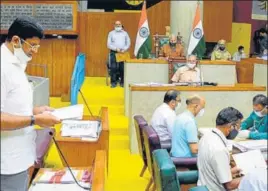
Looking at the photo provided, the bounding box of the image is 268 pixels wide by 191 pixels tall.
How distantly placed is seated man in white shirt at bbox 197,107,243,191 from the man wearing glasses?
4.16 ft

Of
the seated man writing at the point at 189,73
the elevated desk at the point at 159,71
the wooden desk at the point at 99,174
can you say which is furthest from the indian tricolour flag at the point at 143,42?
the wooden desk at the point at 99,174

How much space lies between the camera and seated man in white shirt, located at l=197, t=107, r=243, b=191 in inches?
127

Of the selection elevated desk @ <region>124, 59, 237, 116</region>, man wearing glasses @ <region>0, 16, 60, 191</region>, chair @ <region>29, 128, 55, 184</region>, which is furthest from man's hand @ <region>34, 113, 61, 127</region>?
elevated desk @ <region>124, 59, 237, 116</region>

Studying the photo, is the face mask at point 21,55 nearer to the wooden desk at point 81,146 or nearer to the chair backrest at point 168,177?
the chair backrest at point 168,177

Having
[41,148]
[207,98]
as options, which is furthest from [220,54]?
[41,148]

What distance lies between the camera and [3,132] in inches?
88.4

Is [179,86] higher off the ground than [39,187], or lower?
higher

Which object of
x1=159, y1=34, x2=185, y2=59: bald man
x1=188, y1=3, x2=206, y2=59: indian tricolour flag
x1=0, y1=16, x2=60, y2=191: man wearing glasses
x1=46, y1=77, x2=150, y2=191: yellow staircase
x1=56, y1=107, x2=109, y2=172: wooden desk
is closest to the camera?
x1=0, y1=16, x2=60, y2=191: man wearing glasses

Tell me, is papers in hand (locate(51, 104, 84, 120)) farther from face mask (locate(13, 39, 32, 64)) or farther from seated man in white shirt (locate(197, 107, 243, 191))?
seated man in white shirt (locate(197, 107, 243, 191))

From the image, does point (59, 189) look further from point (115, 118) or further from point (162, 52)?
point (162, 52)

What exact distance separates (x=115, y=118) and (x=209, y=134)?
208 inches

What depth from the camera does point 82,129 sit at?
4711mm

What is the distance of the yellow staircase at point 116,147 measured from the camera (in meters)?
5.60

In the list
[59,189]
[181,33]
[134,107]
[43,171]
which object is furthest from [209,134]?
[181,33]
